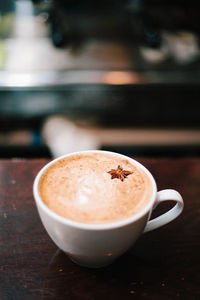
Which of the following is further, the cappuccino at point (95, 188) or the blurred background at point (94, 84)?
the blurred background at point (94, 84)

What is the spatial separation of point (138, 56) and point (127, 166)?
4.63 ft

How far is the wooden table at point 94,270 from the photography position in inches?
26.8

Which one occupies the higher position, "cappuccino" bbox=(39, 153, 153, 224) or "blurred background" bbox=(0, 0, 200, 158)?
"cappuccino" bbox=(39, 153, 153, 224)

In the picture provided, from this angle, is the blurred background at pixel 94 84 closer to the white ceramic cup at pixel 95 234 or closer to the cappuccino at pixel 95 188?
the cappuccino at pixel 95 188

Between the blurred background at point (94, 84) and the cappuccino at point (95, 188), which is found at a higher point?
the cappuccino at point (95, 188)

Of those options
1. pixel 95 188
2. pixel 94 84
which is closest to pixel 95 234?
pixel 95 188

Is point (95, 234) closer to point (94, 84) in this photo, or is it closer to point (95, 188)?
point (95, 188)

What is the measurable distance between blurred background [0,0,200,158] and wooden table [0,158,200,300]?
1044 mm

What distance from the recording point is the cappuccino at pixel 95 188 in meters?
0.65

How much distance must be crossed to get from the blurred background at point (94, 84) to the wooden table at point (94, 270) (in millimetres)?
1044

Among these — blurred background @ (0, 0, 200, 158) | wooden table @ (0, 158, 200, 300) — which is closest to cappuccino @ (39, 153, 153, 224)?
wooden table @ (0, 158, 200, 300)

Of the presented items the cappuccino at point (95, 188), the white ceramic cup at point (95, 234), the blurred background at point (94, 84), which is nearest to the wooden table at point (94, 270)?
the white ceramic cup at point (95, 234)

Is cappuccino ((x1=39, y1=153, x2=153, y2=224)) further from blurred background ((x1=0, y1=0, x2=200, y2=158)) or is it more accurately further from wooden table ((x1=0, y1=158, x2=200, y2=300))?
blurred background ((x1=0, y1=0, x2=200, y2=158))

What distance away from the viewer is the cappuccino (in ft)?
2.15
